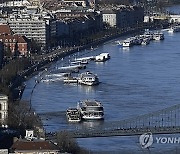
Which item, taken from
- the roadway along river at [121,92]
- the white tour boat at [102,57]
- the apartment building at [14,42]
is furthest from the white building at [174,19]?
the white tour boat at [102,57]

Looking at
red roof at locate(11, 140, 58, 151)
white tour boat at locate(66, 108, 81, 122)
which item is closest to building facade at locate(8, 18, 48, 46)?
white tour boat at locate(66, 108, 81, 122)

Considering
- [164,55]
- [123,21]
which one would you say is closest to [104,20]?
[123,21]

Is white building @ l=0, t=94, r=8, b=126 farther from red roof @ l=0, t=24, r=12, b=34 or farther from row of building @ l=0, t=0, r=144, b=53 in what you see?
row of building @ l=0, t=0, r=144, b=53

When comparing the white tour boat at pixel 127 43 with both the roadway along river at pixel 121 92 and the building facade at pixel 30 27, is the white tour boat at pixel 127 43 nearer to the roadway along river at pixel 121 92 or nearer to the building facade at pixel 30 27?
the roadway along river at pixel 121 92

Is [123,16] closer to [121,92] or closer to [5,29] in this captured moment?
[5,29]

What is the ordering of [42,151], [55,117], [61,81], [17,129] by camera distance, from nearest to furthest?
1. [42,151]
2. [17,129]
3. [55,117]
4. [61,81]

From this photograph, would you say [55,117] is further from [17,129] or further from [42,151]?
[42,151]

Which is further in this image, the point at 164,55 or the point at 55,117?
the point at 164,55
